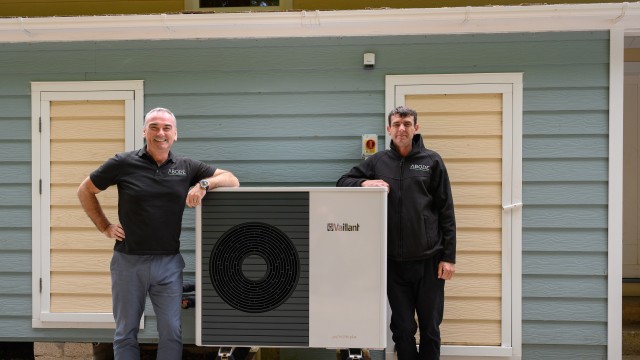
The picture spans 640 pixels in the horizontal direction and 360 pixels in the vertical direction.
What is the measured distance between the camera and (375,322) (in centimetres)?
242

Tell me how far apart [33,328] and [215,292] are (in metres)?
1.94

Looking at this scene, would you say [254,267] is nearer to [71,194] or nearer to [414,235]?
[414,235]

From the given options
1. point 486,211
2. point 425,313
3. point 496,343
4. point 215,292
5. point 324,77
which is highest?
point 324,77

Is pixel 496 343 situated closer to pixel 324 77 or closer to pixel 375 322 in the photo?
pixel 375 322

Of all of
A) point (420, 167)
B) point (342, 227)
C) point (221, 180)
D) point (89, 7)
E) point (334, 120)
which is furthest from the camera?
point (89, 7)

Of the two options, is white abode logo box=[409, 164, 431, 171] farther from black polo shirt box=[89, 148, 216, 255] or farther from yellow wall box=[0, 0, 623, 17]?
yellow wall box=[0, 0, 623, 17]

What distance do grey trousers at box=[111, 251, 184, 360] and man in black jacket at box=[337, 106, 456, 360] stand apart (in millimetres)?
1136

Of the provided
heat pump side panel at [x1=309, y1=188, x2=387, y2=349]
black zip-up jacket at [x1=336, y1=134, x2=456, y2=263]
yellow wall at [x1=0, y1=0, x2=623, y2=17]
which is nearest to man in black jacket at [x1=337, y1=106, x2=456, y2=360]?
black zip-up jacket at [x1=336, y1=134, x2=456, y2=263]

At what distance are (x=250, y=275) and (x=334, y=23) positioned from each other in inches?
69.5

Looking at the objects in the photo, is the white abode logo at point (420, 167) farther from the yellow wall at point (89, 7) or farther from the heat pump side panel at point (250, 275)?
the yellow wall at point (89, 7)

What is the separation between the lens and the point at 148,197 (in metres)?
2.64

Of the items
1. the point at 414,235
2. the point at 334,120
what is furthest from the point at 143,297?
the point at 334,120

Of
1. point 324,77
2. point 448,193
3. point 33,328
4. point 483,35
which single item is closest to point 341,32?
point 324,77

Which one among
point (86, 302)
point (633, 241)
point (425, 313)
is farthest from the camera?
point (633, 241)
